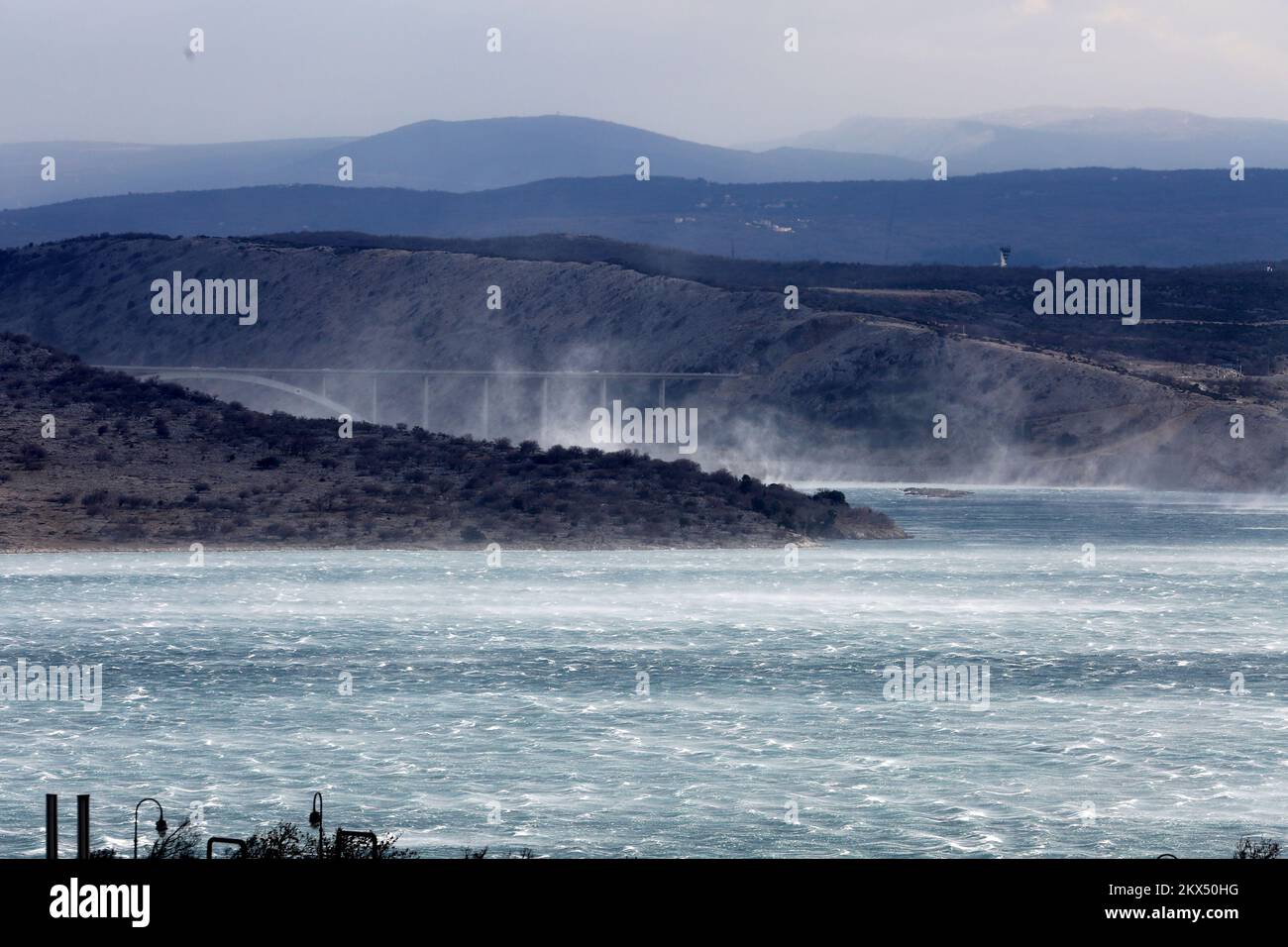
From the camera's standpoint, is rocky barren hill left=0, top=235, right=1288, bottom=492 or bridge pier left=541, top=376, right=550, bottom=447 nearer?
rocky barren hill left=0, top=235, right=1288, bottom=492

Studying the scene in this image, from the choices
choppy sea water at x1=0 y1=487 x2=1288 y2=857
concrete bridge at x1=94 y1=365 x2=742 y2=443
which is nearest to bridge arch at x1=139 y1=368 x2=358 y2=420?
concrete bridge at x1=94 y1=365 x2=742 y2=443

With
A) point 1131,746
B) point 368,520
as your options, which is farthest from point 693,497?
point 1131,746

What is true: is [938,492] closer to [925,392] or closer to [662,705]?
[925,392]

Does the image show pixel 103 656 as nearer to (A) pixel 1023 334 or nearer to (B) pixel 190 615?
(B) pixel 190 615

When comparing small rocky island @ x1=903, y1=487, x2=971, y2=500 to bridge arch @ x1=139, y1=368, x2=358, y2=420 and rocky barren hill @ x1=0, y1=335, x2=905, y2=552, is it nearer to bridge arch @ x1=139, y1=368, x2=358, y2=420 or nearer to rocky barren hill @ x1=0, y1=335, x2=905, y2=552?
rocky barren hill @ x1=0, y1=335, x2=905, y2=552

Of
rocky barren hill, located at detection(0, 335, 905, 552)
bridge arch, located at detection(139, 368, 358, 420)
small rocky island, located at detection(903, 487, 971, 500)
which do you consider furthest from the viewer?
bridge arch, located at detection(139, 368, 358, 420)

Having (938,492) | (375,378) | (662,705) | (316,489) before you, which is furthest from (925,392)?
(662,705)
